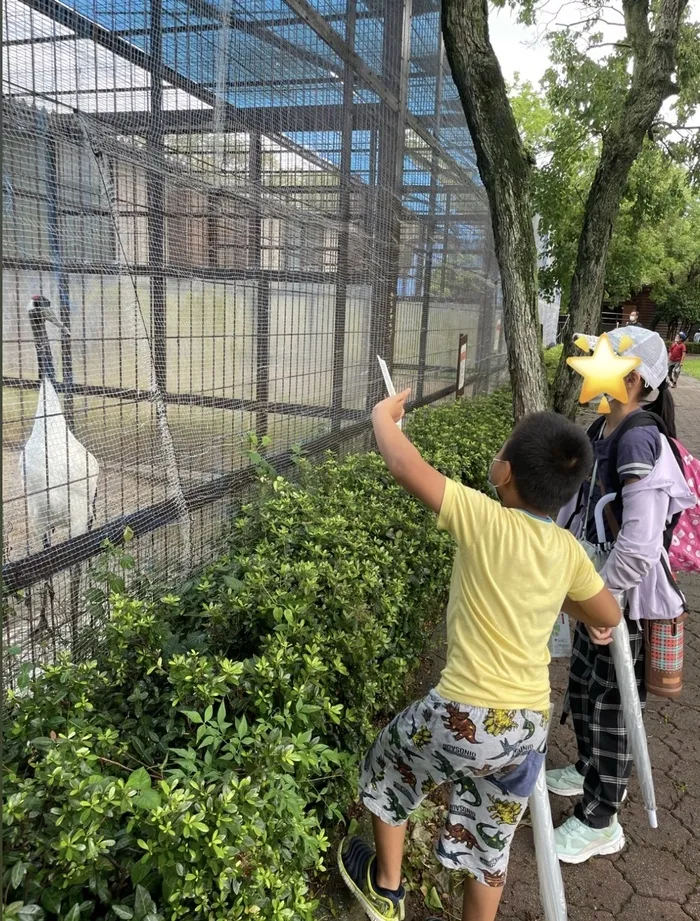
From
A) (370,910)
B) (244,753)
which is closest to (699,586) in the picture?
(370,910)

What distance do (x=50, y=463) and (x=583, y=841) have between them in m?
2.25

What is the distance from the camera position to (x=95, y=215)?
7.21ft

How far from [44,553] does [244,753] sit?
995 millimetres

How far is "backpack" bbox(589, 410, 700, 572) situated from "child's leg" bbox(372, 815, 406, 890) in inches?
47.7

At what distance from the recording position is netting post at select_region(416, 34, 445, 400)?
5598mm

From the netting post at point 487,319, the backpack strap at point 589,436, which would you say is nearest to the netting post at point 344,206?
the backpack strap at point 589,436

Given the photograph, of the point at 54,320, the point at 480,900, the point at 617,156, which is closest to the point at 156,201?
the point at 54,320

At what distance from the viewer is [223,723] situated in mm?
1710

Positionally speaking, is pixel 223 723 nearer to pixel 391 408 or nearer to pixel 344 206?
pixel 391 408

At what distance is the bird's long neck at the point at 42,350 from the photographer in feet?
6.86

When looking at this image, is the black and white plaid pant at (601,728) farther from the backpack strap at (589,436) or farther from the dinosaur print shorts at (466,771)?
the dinosaur print shorts at (466,771)

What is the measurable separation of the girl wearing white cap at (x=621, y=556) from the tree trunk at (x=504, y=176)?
2441 millimetres

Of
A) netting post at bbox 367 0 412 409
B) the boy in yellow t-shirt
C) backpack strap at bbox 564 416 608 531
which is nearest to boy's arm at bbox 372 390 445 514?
the boy in yellow t-shirt

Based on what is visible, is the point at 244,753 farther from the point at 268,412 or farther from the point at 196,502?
the point at 268,412
